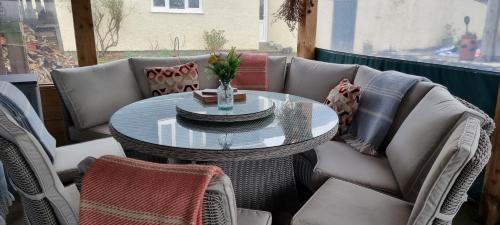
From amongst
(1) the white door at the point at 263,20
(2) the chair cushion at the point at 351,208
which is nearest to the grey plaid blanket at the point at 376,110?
(2) the chair cushion at the point at 351,208

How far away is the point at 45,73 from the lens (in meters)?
3.54

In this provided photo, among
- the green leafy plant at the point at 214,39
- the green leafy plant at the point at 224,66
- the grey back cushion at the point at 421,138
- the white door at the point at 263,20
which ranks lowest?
the grey back cushion at the point at 421,138

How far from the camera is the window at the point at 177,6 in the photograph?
383 cm

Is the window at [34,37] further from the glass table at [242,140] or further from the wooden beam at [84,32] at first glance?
the glass table at [242,140]

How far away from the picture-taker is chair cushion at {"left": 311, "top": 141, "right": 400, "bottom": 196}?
1938mm

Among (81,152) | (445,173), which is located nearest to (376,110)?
(445,173)

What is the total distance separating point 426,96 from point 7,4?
3561 mm

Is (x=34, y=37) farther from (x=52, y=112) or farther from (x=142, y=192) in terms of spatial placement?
(x=142, y=192)

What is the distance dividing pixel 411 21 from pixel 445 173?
200 cm

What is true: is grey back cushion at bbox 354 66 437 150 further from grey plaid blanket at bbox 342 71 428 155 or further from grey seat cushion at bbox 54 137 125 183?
grey seat cushion at bbox 54 137 125 183

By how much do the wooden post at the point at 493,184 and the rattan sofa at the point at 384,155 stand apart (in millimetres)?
483

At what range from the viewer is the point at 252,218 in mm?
1469

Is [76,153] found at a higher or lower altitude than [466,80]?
lower

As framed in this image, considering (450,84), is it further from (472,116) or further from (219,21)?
(219,21)
